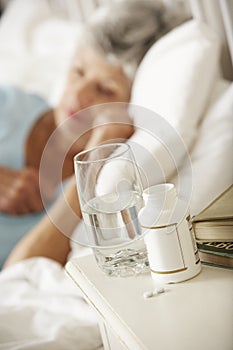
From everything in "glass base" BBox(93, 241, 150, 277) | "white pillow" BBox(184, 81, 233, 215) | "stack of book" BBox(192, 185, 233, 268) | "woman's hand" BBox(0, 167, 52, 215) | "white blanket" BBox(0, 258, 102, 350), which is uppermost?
"stack of book" BBox(192, 185, 233, 268)

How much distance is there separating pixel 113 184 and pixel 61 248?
71 cm

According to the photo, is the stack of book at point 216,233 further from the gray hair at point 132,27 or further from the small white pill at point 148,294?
the gray hair at point 132,27

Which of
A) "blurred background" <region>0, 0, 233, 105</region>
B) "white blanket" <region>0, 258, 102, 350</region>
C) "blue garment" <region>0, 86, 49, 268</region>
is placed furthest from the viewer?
"blurred background" <region>0, 0, 233, 105</region>

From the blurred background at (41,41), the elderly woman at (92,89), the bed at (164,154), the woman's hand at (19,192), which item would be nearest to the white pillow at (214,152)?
the bed at (164,154)

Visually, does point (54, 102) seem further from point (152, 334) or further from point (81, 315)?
point (152, 334)

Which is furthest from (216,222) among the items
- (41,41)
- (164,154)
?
(41,41)

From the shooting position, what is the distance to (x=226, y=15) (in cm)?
99

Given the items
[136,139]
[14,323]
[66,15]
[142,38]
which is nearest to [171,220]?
[14,323]

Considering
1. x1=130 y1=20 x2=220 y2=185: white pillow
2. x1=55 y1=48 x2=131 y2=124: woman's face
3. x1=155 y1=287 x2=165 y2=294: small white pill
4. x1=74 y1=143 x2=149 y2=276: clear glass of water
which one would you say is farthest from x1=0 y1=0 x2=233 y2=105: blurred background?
x1=155 y1=287 x2=165 y2=294: small white pill

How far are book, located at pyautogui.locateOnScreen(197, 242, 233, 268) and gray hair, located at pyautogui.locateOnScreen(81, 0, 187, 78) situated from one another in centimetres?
92

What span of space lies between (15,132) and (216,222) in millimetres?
1246

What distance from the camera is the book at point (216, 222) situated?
0.87 meters

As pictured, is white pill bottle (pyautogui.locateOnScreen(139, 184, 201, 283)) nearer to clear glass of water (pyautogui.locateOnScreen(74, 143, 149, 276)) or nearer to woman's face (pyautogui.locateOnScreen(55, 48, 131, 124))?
clear glass of water (pyautogui.locateOnScreen(74, 143, 149, 276))

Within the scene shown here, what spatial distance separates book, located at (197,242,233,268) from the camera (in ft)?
2.85
